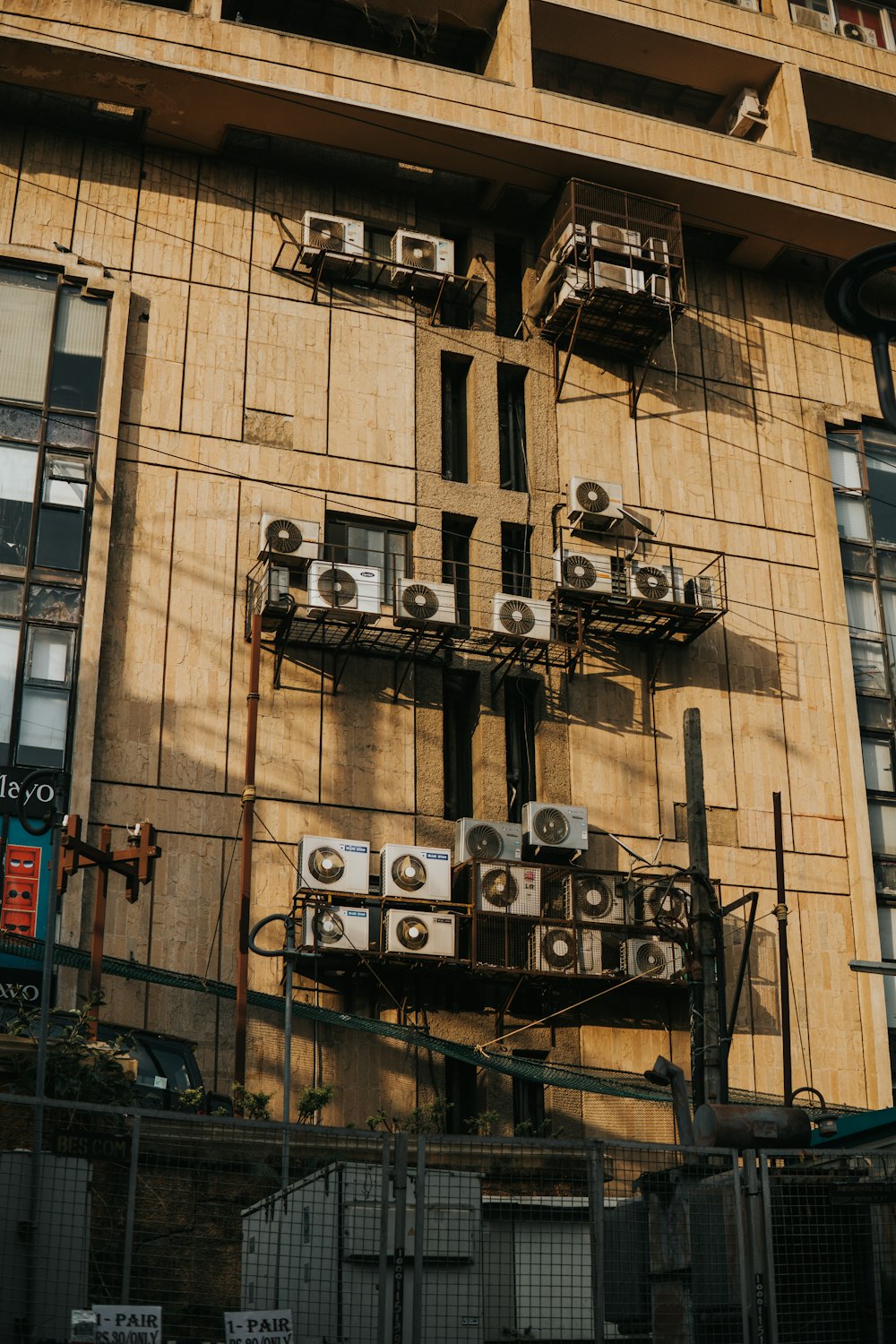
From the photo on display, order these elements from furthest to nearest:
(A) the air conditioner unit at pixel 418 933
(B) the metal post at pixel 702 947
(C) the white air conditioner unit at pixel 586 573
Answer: (C) the white air conditioner unit at pixel 586 573
(A) the air conditioner unit at pixel 418 933
(B) the metal post at pixel 702 947

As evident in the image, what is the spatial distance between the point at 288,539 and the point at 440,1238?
17.9 m

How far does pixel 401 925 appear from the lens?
80.7 feet

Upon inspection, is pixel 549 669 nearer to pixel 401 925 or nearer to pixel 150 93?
pixel 401 925

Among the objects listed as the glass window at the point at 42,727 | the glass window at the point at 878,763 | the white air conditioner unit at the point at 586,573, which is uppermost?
the white air conditioner unit at the point at 586,573

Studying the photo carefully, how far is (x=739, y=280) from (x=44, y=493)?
1611 centimetres

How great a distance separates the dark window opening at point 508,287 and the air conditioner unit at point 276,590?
8497mm

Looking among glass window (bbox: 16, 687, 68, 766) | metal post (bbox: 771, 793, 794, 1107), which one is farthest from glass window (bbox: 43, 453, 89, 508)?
metal post (bbox: 771, 793, 794, 1107)

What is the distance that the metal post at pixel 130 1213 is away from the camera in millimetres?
9188

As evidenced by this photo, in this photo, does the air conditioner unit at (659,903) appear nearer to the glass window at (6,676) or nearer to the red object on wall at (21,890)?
the red object on wall at (21,890)

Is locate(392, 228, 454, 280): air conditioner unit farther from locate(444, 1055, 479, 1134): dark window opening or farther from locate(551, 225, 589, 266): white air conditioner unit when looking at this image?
locate(444, 1055, 479, 1134): dark window opening

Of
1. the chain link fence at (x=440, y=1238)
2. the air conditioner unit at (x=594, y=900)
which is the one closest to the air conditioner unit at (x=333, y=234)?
the air conditioner unit at (x=594, y=900)

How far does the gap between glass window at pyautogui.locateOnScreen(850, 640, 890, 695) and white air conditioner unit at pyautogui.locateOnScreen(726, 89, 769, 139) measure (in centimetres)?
1219

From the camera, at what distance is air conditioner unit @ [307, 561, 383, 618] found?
25.8 m

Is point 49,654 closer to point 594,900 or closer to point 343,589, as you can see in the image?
point 343,589
